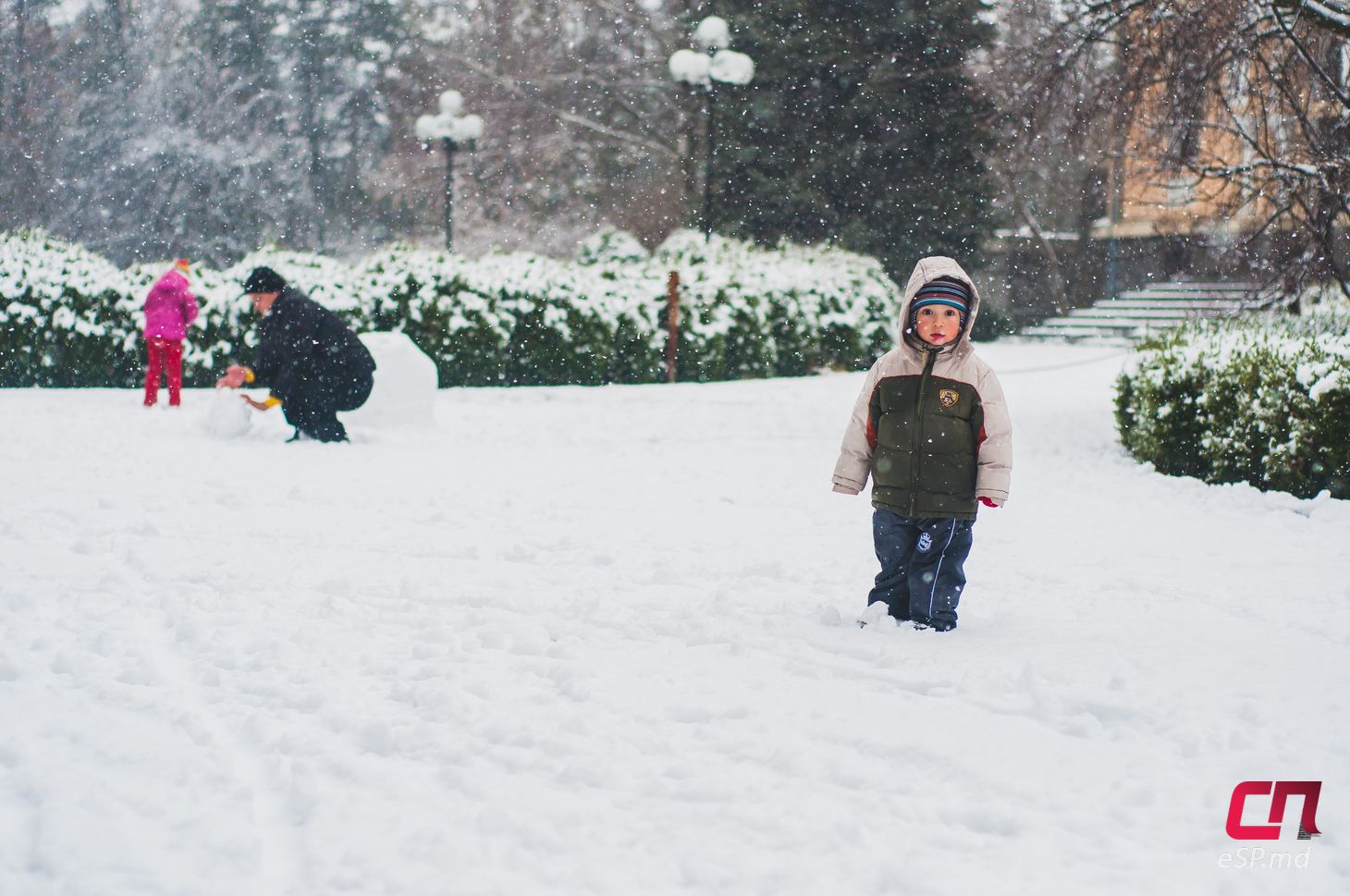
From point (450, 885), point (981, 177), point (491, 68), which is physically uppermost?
point (491, 68)

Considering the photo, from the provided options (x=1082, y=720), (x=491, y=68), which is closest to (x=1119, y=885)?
(x=1082, y=720)

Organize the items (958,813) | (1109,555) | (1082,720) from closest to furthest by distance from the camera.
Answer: (958,813) → (1082,720) → (1109,555)

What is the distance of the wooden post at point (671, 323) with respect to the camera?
19.0 meters

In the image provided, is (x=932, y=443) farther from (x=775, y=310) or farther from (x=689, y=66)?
(x=689, y=66)

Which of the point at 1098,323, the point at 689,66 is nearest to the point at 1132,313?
the point at 1098,323

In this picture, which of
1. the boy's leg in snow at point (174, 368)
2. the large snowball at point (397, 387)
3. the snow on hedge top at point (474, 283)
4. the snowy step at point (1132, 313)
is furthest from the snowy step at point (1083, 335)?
the boy's leg in snow at point (174, 368)

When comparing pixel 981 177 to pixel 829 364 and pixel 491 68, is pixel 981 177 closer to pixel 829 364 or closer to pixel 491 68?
pixel 829 364

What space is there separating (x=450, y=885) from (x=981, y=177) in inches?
1141

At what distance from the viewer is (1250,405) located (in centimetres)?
899

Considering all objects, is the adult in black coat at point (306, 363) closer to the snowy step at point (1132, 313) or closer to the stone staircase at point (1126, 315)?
the stone staircase at point (1126, 315)

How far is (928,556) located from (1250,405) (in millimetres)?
4893

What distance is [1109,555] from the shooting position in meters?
6.97

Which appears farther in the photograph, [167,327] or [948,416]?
[167,327]

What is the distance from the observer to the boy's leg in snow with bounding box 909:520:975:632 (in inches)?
202
